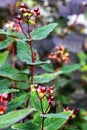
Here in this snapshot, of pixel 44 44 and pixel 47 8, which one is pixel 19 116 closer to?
pixel 44 44

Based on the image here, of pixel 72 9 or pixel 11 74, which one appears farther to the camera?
pixel 72 9

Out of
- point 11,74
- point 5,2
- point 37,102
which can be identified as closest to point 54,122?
point 37,102

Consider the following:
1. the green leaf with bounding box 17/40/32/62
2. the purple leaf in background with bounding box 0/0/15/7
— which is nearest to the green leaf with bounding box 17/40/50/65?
the green leaf with bounding box 17/40/32/62

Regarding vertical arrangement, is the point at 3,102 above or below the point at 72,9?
below

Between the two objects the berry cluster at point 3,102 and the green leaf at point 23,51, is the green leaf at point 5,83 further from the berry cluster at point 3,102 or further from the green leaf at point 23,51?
the berry cluster at point 3,102

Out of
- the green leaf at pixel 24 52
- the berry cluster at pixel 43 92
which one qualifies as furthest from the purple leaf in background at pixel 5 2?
the berry cluster at pixel 43 92

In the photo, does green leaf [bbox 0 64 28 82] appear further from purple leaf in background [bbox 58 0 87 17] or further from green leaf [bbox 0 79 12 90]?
purple leaf in background [bbox 58 0 87 17]

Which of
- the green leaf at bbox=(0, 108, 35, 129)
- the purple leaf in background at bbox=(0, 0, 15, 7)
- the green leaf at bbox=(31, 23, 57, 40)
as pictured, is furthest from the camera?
the purple leaf in background at bbox=(0, 0, 15, 7)

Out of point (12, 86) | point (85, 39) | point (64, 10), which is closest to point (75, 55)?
point (85, 39)

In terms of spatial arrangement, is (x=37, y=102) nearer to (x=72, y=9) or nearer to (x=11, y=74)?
(x=11, y=74)

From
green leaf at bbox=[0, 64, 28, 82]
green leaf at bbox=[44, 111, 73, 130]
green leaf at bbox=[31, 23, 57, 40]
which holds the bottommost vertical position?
green leaf at bbox=[44, 111, 73, 130]
